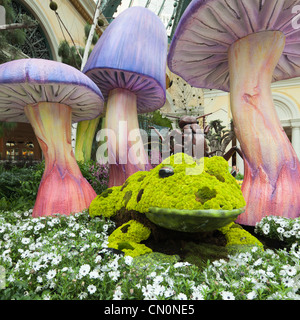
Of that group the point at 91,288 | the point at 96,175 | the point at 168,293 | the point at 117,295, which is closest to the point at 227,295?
the point at 168,293

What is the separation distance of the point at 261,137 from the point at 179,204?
5.63 feet

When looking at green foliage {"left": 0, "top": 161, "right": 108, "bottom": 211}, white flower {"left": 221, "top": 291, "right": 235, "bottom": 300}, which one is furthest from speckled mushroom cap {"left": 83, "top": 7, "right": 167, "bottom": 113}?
white flower {"left": 221, "top": 291, "right": 235, "bottom": 300}

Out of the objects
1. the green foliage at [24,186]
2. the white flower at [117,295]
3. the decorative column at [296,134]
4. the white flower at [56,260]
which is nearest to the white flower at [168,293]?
the white flower at [117,295]

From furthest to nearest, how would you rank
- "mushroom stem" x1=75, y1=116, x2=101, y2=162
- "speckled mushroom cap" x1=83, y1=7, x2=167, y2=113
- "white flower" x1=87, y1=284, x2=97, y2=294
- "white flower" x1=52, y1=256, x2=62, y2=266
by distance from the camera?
"mushroom stem" x1=75, y1=116, x2=101, y2=162 < "speckled mushroom cap" x1=83, y1=7, x2=167, y2=113 < "white flower" x1=52, y1=256, x2=62, y2=266 < "white flower" x1=87, y1=284, x2=97, y2=294

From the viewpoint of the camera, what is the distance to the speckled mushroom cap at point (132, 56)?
3.60 m

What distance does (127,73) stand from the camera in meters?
3.71

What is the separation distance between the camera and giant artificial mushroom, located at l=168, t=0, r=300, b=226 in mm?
2648

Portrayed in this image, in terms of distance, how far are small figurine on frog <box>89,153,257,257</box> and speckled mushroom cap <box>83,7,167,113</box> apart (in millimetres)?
1989

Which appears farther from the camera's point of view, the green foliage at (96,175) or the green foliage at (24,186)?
the green foliage at (96,175)

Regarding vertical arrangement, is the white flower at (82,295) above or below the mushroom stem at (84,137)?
below

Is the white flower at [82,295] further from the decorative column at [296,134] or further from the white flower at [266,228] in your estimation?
the decorative column at [296,134]

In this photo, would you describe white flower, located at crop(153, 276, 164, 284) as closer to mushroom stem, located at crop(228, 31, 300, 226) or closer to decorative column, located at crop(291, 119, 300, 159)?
mushroom stem, located at crop(228, 31, 300, 226)
